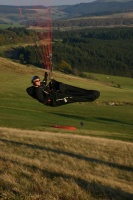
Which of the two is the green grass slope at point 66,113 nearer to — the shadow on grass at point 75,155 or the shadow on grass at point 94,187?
the shadow on grass at point 75,155

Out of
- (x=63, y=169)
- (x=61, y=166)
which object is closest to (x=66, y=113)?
(x=61, y=166)

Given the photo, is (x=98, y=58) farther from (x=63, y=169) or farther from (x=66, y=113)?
(x=63, y=169)

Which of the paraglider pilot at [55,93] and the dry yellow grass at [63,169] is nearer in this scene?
the dry yellow grass at [63,169]

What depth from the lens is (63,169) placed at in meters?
13.9

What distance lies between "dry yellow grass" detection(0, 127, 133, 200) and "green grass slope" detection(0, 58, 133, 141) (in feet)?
35.3

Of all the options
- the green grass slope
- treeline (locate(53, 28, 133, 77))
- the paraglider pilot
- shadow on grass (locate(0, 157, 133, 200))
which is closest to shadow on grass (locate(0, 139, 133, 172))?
the paraglider pilot

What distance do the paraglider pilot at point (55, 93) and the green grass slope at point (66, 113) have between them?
53.4 feet

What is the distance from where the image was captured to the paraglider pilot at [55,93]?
44.2 feet

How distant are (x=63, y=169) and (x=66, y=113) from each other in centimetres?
3166

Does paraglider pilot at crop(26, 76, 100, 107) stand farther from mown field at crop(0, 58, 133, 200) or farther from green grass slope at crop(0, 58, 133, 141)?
green grass slope at crop(0, 58, 133, 141)

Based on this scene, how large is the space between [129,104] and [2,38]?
97708 millimetres

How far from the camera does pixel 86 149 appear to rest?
19438mm

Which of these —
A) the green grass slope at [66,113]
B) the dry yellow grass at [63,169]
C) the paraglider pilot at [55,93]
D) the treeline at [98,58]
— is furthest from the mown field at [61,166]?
the treeline at [98,58]

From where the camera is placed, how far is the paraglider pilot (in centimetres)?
1349
